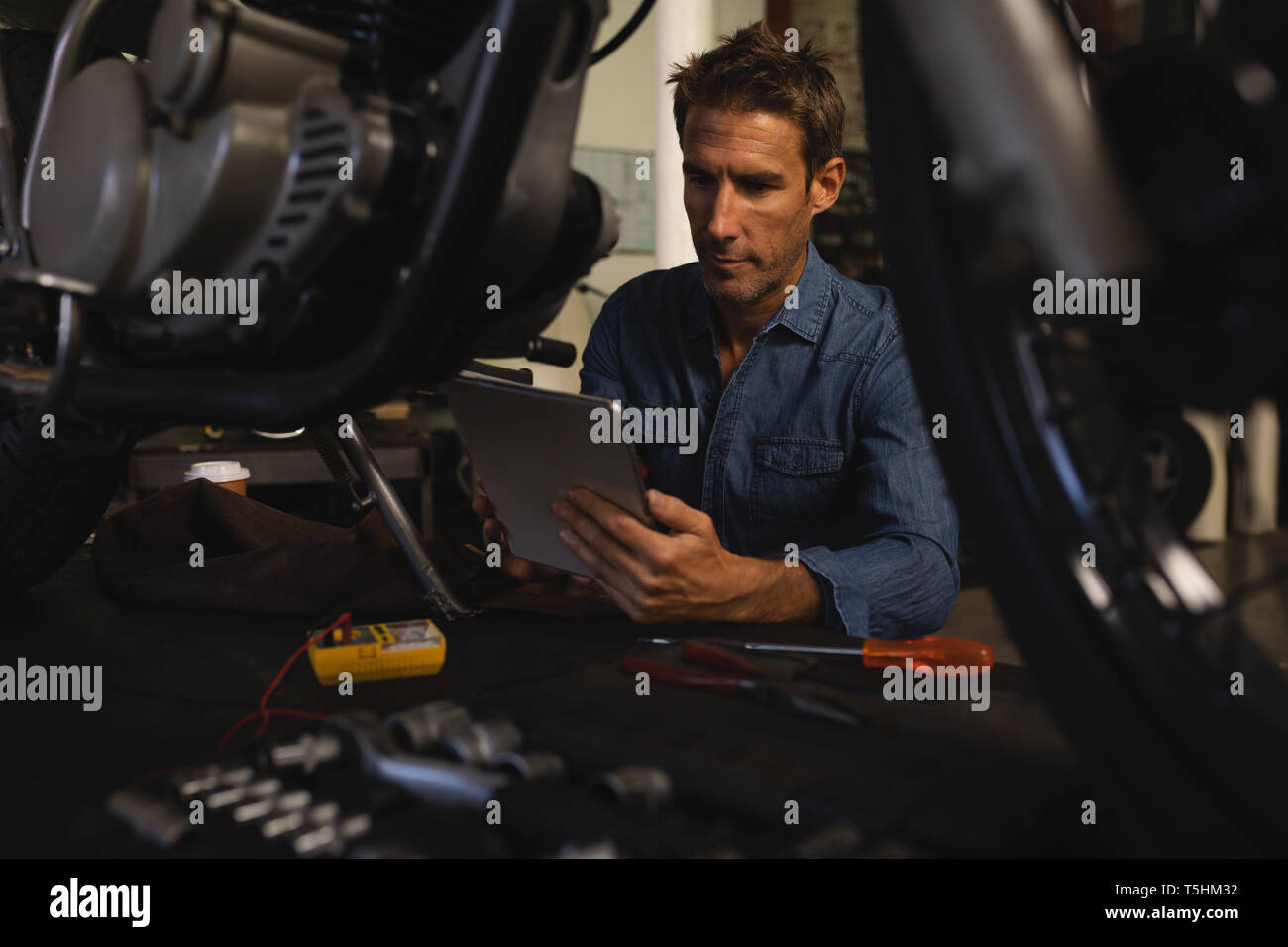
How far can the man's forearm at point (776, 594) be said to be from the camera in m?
0.88

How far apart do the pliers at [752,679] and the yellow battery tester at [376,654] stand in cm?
15

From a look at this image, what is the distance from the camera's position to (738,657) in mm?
601

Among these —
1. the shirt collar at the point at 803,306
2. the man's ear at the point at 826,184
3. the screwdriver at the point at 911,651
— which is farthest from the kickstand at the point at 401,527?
the man's ear at the point at 826,184

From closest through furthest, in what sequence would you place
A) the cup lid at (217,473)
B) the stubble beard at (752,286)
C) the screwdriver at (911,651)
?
the screwdriver at (911,651)
the cup lid at (217,473)
the stubble beard at (752,286)

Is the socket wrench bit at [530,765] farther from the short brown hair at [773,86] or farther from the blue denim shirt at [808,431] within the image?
the short brown hair at [773,86]

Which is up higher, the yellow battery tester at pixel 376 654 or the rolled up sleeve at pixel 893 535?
the rolled up sleeve at pixel 893 535

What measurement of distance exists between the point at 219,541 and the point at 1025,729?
0.78 meters

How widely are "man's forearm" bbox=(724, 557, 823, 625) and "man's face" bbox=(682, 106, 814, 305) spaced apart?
42cm

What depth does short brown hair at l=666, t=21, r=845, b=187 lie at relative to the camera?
119cm
